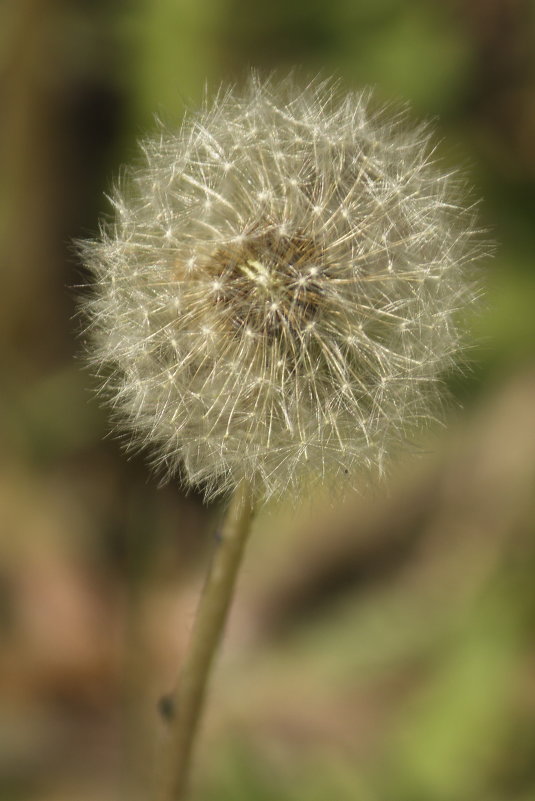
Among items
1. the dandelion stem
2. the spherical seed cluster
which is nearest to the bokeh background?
the dandelion stem

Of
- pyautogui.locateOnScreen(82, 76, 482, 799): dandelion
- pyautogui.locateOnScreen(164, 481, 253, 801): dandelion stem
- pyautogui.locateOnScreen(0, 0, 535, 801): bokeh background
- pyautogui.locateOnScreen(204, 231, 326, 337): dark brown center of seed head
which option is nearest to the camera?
pyautogui.locateOnScreen(164, 481, 253, 801): dandelion stem

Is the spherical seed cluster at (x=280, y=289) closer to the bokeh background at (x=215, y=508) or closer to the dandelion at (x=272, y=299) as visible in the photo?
the dandelion at (x=272, y=299)

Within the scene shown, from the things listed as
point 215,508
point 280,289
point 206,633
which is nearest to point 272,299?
point 280,289

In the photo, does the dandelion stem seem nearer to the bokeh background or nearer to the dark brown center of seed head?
the dark brown center of seed head

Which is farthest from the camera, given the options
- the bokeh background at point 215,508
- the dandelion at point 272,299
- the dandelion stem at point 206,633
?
the bokeh background at point 215,508

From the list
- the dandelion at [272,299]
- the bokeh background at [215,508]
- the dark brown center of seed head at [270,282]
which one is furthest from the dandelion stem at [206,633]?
the bokeh background at [215,508]

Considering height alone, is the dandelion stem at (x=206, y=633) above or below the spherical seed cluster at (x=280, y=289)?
below

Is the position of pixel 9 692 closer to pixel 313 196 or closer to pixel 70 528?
pixel 70 528

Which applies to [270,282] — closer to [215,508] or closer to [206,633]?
[206,633]
